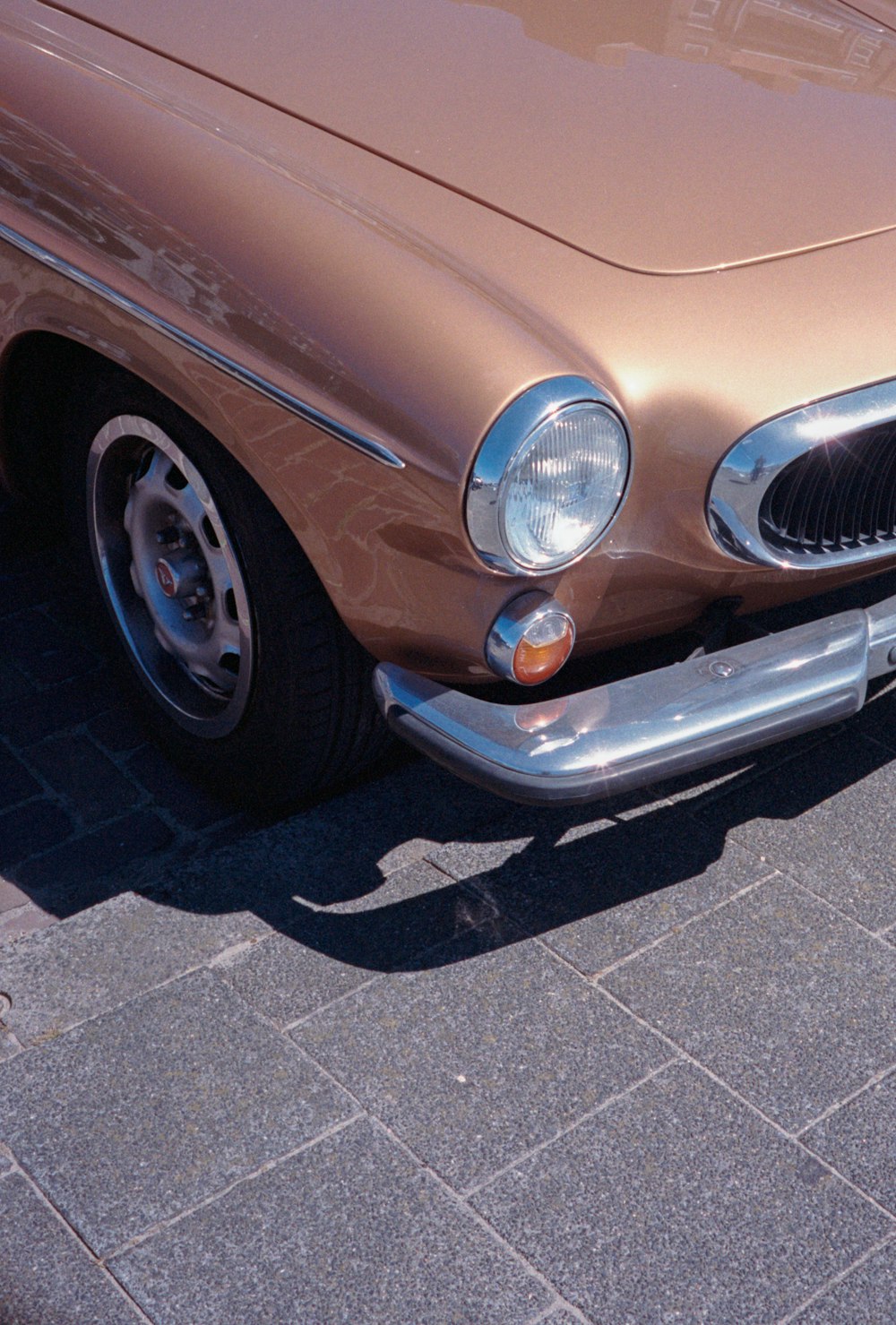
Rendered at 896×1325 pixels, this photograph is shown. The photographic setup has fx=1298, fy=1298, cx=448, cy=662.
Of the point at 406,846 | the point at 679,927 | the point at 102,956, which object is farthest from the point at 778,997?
the point at 102,956

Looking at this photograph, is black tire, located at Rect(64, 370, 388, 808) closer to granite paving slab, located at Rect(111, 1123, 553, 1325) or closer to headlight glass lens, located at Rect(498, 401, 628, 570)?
headlight glass lens, located at Rect(498, 401, 628, 570)

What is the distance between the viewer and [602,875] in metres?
2.53

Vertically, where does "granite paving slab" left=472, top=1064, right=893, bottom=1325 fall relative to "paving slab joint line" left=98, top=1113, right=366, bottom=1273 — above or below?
above

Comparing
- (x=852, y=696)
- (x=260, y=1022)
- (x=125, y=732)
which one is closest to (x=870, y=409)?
(x=852, y=696)

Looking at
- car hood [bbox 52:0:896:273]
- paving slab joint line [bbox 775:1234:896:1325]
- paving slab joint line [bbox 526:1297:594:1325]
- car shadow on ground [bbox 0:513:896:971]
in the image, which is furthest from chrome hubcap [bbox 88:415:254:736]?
paving slab joint line [bbox 775:1234:896:1325]

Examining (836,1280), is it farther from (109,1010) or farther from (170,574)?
(170,574)

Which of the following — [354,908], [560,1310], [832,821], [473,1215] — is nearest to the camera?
[560,1310]

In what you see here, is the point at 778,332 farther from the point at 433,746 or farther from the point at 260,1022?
the point at 260,1022


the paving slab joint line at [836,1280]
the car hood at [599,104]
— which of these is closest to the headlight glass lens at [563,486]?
the car hood at [599,104]

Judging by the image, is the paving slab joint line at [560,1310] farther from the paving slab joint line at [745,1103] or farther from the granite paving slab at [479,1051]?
the paving slab joint line at [745,1103]

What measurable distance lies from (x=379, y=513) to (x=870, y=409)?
0.82 metres

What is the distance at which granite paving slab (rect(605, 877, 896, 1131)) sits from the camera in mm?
2152

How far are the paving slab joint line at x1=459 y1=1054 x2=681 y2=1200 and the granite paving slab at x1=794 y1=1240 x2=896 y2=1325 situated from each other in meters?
0.41

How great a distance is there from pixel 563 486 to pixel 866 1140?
1.14m
